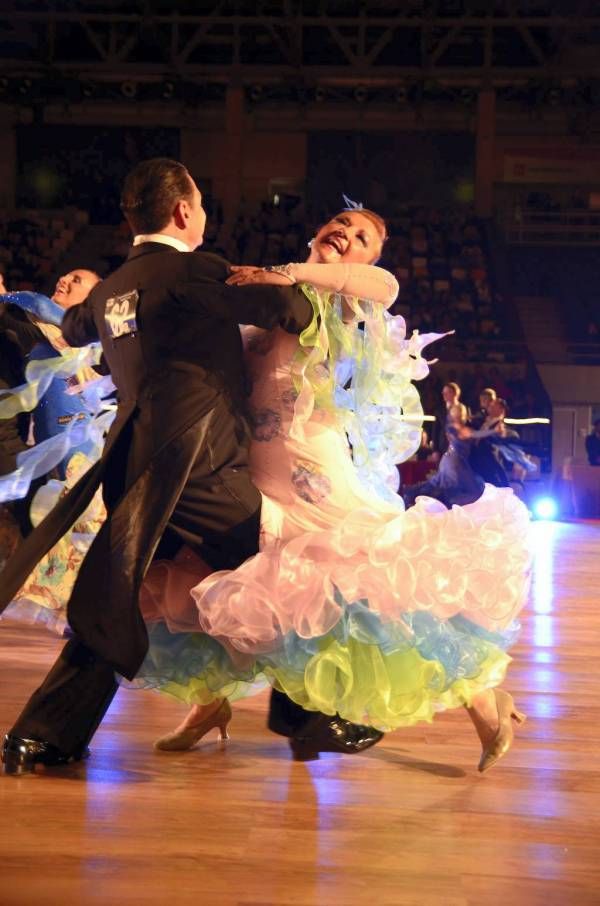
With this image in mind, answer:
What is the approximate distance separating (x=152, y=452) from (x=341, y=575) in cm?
44

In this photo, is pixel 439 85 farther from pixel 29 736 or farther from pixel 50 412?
pixel 29 736

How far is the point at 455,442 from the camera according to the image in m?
8.90

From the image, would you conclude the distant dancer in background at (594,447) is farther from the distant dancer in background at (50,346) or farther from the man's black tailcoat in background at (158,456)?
the man's black tailcoat in background at (158,456)

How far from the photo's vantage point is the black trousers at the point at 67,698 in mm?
2502

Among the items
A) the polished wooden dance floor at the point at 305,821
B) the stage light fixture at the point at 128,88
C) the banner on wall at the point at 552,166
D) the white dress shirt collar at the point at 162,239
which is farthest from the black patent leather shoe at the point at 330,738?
the banner on wall at the point at 552,166

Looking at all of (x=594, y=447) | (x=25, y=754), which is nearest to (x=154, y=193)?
(x=25, y=754)

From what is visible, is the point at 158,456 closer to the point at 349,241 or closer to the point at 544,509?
the point at 349,241

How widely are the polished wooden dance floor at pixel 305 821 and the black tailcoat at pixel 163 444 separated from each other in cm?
32

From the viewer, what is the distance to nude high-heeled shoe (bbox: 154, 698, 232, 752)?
107 inches

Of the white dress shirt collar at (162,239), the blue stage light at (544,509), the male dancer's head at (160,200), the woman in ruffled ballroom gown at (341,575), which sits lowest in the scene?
the blue stage light at (544,509)

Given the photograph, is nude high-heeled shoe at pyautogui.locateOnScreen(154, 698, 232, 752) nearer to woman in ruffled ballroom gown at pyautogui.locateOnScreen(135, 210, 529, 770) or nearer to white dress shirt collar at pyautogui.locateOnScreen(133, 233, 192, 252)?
woman in ruffled ballroom gown at pyautogui.locateOnScreen(135, 210, 529, 770)

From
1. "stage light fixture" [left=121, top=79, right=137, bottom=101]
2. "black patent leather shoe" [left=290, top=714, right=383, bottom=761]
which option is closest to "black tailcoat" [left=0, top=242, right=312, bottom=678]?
"black patent leather shoe" [left=290, top=714, right=383, bottom=761]

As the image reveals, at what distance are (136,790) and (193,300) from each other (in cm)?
97

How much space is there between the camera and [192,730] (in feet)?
8.93
